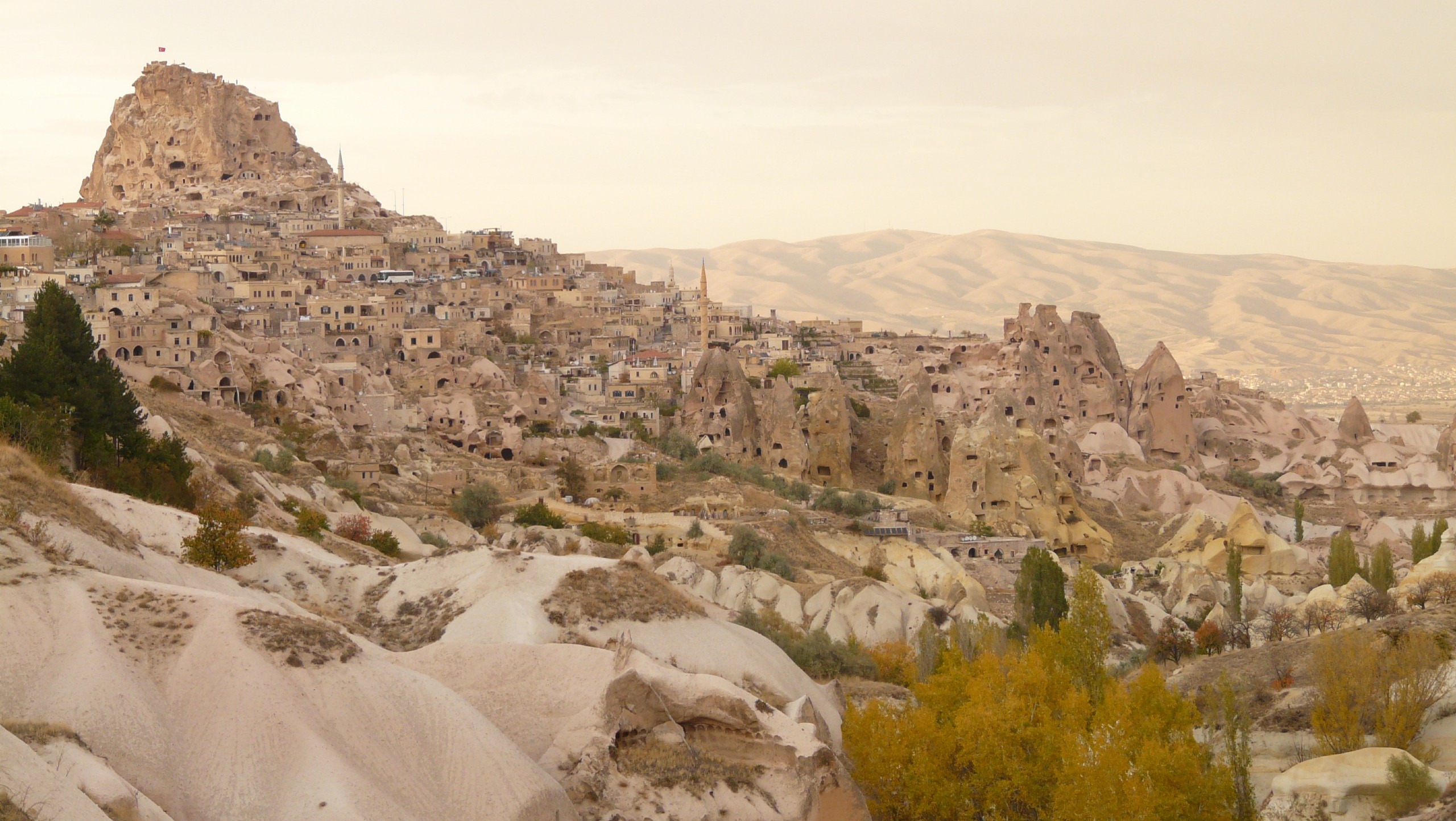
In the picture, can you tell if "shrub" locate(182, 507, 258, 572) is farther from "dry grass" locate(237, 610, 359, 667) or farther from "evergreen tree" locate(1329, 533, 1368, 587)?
"evergreen tree" locate(1329, 533, 1368, 587)

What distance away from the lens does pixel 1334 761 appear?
79.6 ft

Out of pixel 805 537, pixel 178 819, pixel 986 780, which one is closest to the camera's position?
pixel 178 819

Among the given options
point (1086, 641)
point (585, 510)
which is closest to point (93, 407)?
point (585, 510)

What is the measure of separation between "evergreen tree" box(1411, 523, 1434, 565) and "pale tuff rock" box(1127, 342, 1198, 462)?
21.5m

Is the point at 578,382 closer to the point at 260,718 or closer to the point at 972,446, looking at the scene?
the point at 972,446

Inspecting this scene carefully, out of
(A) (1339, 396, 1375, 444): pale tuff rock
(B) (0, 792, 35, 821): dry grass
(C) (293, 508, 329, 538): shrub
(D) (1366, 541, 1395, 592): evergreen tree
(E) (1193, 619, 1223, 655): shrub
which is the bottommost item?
(A) (1339, 396, 1375, 444): pale tuff rock

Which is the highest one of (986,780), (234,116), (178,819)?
(234,116)

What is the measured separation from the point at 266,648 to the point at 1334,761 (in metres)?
14.4

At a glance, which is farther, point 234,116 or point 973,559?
point 234,116

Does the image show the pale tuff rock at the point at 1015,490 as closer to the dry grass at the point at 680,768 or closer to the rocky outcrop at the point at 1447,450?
the rocky outcrop at the point at 1447,450

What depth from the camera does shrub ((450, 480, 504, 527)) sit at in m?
47.9

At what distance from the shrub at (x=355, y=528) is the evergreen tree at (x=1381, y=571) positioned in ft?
80.4

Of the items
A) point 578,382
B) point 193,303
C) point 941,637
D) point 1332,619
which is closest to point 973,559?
point 1332,619

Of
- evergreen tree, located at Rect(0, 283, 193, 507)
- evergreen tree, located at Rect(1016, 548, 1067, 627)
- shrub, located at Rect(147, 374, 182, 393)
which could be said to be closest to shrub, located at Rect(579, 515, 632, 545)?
evergreen tree, located at Rect(1016, 548, 1067, 627)
